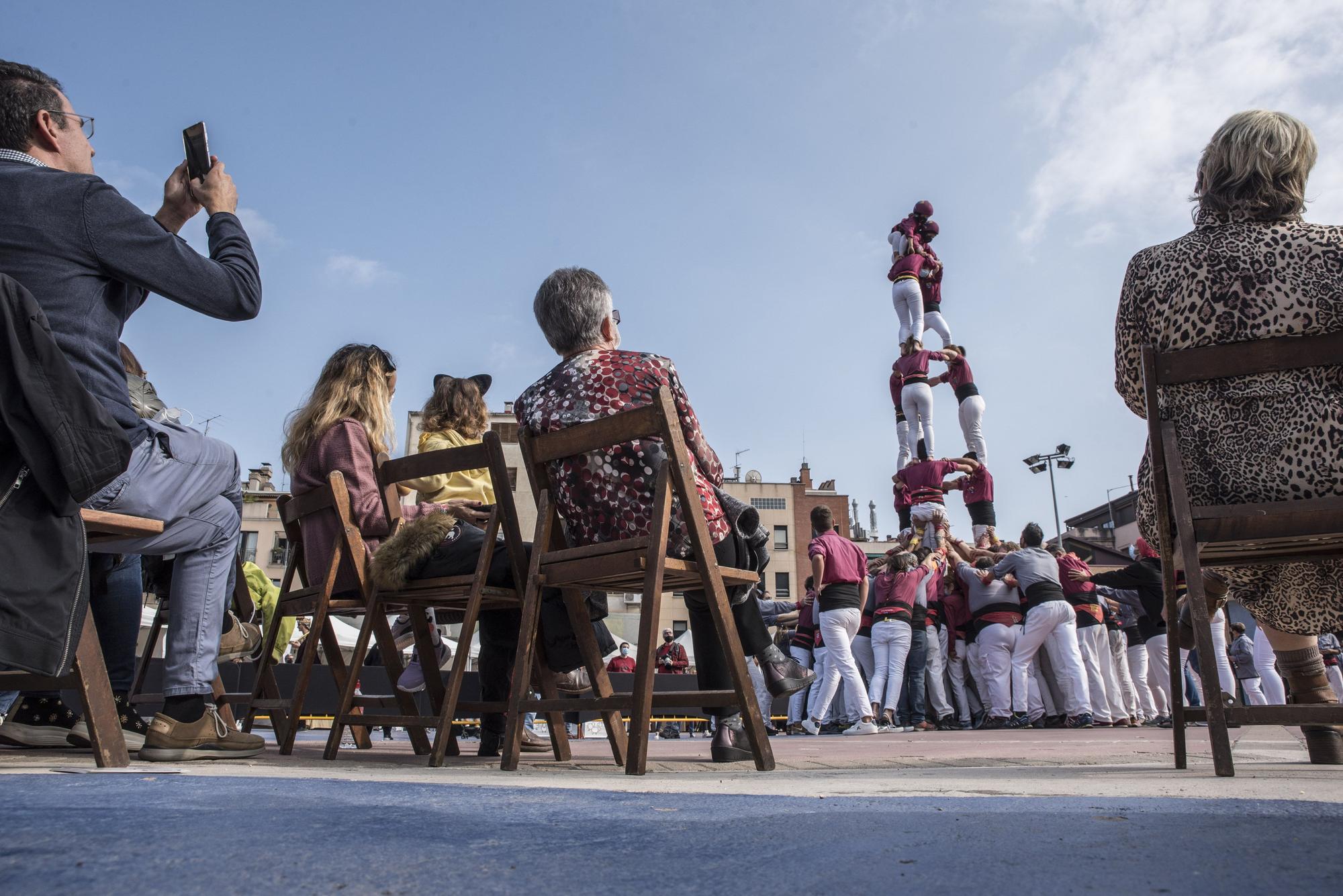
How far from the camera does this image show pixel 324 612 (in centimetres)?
398

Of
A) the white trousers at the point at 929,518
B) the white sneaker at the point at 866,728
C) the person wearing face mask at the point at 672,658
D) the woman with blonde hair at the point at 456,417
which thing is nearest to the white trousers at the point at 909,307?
the white trousers at the point at 929,518

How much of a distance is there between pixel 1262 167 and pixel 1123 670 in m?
8.81

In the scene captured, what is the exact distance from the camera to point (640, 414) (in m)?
3.15

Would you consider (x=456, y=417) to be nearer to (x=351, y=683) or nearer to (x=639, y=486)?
(x=351, y=683)

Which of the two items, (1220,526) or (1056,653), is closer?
(1220,526)

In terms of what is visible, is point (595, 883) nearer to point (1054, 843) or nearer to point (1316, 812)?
point (1054, 843)

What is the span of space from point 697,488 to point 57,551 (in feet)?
6.45

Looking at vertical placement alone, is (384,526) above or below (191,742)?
above

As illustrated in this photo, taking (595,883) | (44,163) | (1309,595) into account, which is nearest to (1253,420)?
(1309,595)

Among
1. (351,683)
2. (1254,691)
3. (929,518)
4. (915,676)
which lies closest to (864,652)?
(915,676)

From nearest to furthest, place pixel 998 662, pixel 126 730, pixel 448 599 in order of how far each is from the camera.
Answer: pixel 126 730 < pixel 448 599 < pixel 998 662

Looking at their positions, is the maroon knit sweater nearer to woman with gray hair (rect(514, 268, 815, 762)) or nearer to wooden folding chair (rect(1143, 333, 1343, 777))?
woman with gray hair (rect(514, 268, 815, 762))

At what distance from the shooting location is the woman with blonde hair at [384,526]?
3.90 meters

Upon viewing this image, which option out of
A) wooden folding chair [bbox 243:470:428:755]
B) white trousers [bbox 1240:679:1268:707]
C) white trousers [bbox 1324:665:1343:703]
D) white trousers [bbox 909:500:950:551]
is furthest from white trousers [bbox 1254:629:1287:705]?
wooden folding chair [bbox 243:470:428:755]
